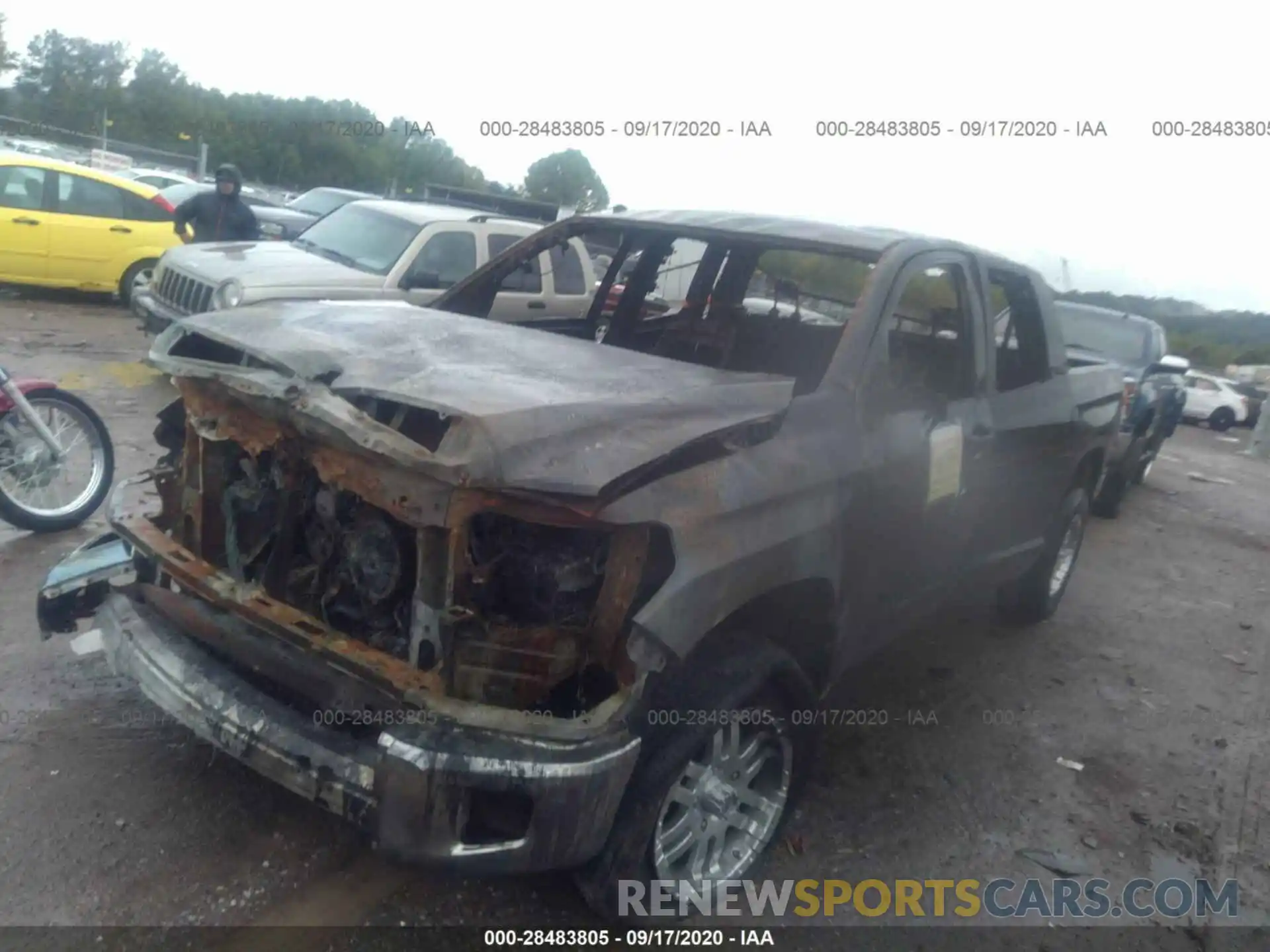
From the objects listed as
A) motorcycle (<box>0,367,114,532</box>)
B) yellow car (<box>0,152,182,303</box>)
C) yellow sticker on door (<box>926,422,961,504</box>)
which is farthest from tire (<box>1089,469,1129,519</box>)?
yellow car (<box>0,152,182,303</box>)

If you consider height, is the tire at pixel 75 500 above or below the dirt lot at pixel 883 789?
above

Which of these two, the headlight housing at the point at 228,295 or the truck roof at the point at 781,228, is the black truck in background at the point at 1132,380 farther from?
the headlight housing at the point at 228,295

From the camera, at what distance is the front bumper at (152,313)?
315 inches

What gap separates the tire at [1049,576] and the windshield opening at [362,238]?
542 centimetres

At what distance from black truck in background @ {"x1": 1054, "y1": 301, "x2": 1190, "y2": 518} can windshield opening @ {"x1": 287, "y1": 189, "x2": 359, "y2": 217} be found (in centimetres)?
1173

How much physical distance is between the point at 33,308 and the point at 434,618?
35.9 feet

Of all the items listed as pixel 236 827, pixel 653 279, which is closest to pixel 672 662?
pixel 236 827

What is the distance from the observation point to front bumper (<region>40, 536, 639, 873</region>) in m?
2.28

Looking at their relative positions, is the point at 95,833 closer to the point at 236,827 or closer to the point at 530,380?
the point at 236,827

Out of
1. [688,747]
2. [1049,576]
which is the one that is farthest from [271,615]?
[1049,576]

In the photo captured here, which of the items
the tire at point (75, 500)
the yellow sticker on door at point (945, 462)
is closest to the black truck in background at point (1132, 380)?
the yellow sticker on door at point (945, 462)

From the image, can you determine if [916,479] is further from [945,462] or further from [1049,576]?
[1049,576]

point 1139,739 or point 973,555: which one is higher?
point 973,555

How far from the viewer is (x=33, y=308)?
11.3 m
